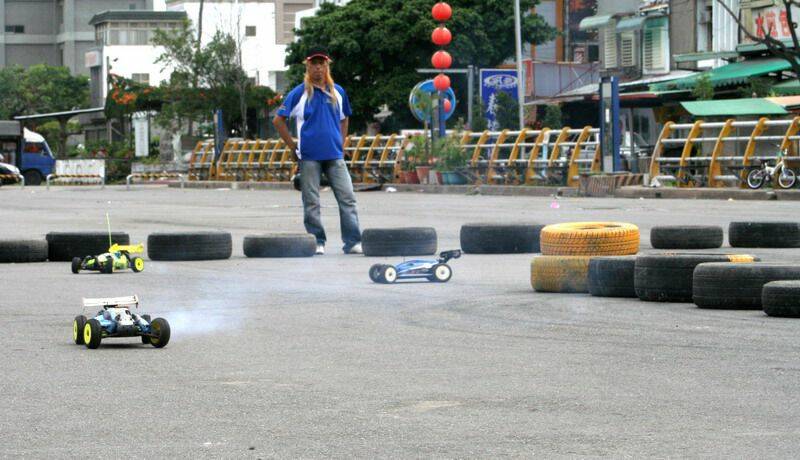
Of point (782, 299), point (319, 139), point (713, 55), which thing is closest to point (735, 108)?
point (713, 55)

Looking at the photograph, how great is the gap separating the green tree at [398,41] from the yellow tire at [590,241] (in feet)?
149

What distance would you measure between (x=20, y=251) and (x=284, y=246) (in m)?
2.47

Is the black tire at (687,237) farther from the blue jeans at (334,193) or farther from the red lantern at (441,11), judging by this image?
the red lantern at (441,11)

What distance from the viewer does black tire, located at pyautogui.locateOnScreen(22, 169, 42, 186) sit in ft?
214

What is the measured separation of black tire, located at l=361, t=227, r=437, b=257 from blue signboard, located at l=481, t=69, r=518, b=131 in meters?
34.6

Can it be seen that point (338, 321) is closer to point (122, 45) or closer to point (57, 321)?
point (57, 321)

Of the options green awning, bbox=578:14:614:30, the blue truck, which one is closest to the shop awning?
green awning, bbox=578:14:614:30

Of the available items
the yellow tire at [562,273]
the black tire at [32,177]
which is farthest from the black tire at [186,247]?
the black tire at [32,177]

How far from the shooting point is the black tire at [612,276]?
955cm

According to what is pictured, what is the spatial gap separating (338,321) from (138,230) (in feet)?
37.4

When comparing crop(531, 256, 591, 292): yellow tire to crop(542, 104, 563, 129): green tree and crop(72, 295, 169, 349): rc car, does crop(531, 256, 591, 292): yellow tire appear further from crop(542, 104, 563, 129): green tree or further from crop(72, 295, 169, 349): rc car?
crop(542, 104, 563, 129): green tree

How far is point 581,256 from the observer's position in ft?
34.3

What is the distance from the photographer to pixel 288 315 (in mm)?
8875

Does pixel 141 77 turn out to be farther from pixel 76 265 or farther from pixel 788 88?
pixel 76 265
